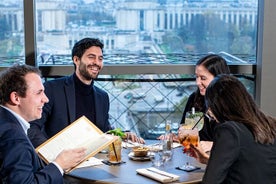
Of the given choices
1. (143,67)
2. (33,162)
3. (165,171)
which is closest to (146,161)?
(165,171)

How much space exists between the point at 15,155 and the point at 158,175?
2.24ft

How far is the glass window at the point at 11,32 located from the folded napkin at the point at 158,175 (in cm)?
183

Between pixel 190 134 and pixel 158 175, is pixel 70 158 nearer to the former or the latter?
pixel 158 175

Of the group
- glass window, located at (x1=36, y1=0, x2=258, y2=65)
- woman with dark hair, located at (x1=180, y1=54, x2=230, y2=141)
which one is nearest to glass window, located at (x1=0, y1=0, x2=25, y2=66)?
glass window, located at (x1=36, y1=0, x2=258, y2=65)

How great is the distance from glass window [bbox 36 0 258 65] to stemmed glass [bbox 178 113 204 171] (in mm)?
1019

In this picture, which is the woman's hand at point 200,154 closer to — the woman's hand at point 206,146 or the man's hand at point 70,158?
the woman's hand at point 206,146

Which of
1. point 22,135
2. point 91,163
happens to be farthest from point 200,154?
point 22,135

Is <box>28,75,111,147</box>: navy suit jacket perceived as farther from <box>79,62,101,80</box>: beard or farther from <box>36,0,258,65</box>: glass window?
<box>36,0,258,65</box>: glass window

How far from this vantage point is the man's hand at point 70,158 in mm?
2005

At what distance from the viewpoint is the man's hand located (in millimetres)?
2005

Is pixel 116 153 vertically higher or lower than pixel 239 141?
lower

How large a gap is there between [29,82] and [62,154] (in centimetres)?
36

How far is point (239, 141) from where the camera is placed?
1.78 meters

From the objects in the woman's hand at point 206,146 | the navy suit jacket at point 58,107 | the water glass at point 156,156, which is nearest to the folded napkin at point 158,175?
the water glass at point 156,156
